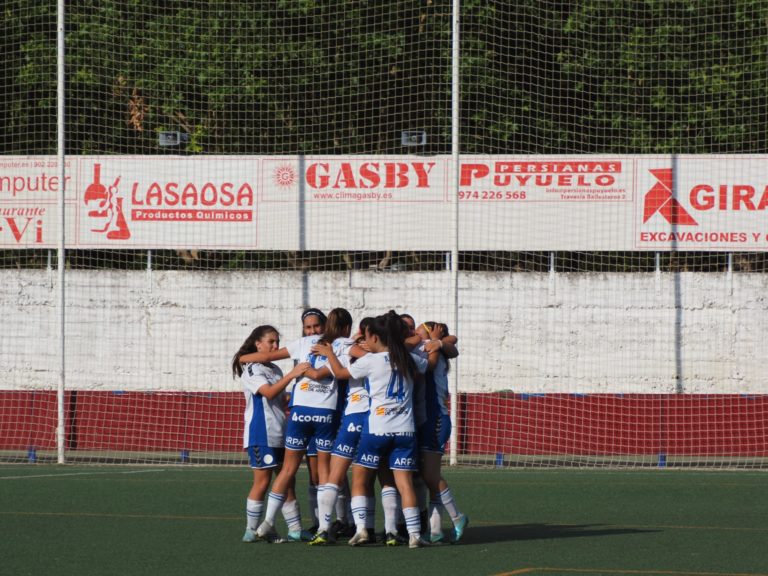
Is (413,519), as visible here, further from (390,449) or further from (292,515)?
(292,515)

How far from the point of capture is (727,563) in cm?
853

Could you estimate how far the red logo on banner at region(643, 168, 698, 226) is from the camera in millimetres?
20406

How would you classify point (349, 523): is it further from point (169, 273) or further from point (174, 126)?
point (174, 126)

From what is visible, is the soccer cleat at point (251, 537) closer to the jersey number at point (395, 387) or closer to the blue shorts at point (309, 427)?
the blue shorts at point (309, 427)

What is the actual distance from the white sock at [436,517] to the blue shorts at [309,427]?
2.84 ft

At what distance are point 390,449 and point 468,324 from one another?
12143 mm

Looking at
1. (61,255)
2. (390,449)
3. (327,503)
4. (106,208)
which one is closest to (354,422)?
(390,449)

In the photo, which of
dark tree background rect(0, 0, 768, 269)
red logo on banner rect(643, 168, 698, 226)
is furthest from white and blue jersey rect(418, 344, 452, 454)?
dark tree background rect(0, 0, 768, 269)

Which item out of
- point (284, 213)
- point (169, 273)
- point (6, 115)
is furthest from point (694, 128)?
point (6, 115)

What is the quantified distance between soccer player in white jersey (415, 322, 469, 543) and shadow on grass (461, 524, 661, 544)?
9.4 inches

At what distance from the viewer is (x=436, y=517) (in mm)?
9625

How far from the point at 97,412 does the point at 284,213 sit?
4.27 meters

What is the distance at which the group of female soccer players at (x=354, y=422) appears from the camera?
9172 mm

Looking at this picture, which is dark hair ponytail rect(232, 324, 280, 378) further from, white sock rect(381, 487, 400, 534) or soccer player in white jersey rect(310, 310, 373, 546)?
white sock rect(381, 487, 400, 534)
